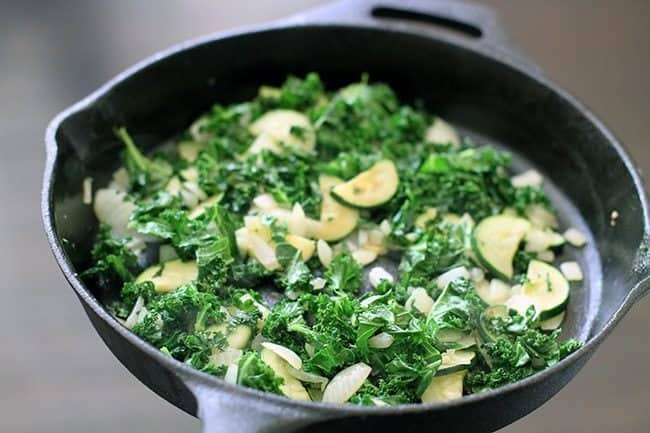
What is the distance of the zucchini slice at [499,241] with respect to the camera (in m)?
1.98

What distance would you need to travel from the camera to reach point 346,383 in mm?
1634

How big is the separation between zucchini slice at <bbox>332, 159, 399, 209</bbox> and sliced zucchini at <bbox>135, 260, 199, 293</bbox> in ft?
1.33

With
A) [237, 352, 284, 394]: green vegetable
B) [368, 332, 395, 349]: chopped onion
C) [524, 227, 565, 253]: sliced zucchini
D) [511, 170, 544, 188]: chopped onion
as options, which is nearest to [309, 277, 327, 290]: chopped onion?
[368, 332, 395, 349]: chopped onion

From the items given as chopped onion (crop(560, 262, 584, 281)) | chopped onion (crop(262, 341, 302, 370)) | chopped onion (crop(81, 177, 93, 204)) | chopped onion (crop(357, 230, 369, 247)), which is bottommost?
chopped onion (crop(262, 341, 302, 370))

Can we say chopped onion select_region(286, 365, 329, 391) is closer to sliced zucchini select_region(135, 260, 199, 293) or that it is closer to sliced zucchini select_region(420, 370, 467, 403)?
sliced zucchini select_region(420, 370, 467, 403)

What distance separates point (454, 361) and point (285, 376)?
345mm

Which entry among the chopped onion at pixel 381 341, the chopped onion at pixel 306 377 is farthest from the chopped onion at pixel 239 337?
the chopped onion at pixel 381 341

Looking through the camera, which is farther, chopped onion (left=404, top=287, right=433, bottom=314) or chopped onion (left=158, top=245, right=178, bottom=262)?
chopped onion (left=158, top=245, right=178, bottom=262)

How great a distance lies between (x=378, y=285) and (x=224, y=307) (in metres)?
0.34

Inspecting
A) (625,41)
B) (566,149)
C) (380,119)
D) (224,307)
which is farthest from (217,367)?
(625,41)

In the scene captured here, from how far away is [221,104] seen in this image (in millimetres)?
2467

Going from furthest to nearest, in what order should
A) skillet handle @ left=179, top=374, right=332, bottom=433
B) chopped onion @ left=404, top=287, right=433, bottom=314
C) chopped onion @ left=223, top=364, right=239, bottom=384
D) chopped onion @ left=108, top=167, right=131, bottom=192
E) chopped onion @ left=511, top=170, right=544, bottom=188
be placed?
chopped onion @ left=511, top=170, right=544, bottom=188, chopped onion @ left=108, top=167, right=131, bottom=192, chopped onion @ left=404, top=287, right=433, bottom=314, chopped onion @ left=223, top=364, right=239, bottom=384, skillet handle @ left=179, top=374, right=332, bottom=433

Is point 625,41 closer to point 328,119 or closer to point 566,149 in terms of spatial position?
point 566,149

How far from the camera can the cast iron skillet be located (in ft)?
5.49
